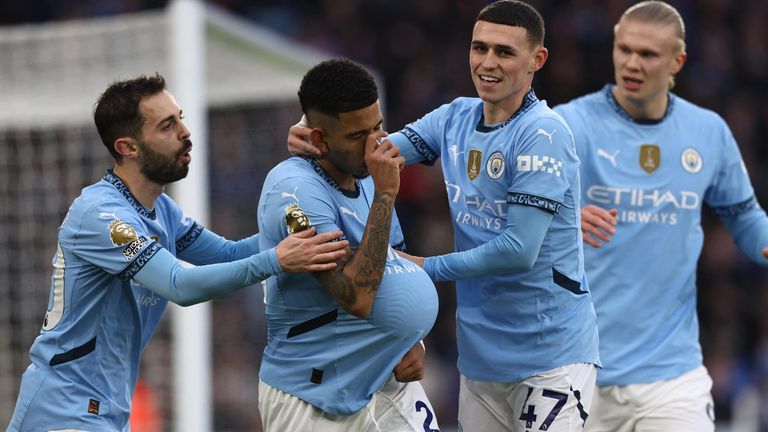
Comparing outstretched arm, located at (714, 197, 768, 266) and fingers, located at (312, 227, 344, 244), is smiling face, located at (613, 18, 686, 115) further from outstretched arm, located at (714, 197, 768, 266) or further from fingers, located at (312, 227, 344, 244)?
fingers, located at (312, 227, 344, 244)

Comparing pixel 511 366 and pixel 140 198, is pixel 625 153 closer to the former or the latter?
pixel 511 366

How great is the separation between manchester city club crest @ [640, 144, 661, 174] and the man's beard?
232 centimetres

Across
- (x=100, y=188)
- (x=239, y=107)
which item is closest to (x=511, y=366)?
(x=100, y=188)

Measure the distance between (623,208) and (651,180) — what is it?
200 millimetres

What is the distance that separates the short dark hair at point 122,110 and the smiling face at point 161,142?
0.03 meters

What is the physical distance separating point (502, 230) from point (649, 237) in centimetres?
130

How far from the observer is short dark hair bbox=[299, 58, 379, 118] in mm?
4602

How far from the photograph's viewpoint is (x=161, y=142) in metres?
5.03

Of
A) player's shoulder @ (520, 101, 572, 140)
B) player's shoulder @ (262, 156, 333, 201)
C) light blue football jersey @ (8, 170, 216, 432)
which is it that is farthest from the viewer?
player's shoulder @ (520, 101, 572, 140)

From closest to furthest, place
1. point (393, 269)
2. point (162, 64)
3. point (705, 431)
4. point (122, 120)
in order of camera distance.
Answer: point (393, 269) < point (122, 120) < point (705, 431) < point (162, 64)

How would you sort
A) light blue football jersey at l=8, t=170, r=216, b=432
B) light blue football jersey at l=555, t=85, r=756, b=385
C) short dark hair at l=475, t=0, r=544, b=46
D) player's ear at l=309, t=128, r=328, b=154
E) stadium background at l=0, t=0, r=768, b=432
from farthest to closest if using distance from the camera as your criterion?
stadium background at l=0, t=0, r=768, b=432 → light blue football jersey at l=555, t=85, r=756, b=385 → short dark hair at l=475, t=0, r=544, b=46 → light blue football jersey at l=8, t=170, r=216, b=432 → player's ear at l=309, t=128, r=328, b=154

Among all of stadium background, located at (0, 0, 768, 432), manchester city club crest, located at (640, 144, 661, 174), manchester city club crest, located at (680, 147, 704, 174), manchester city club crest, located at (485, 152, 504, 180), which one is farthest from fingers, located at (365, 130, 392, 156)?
stadium background, located at (0, 0, 768, 432)

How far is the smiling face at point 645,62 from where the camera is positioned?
6.13 meters

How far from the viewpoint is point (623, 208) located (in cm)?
605
